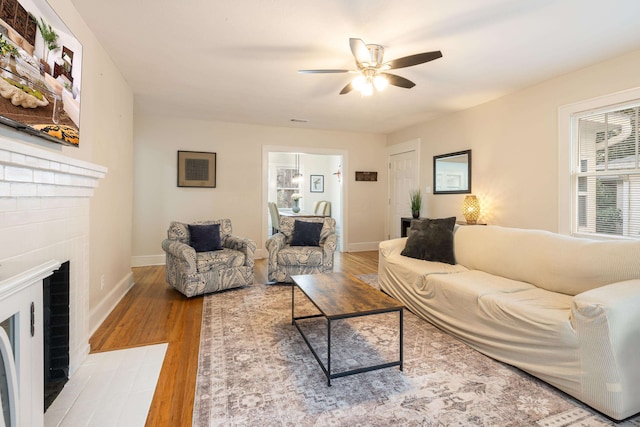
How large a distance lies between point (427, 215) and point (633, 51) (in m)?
3.10

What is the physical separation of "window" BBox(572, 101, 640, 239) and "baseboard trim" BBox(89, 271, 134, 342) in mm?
4764

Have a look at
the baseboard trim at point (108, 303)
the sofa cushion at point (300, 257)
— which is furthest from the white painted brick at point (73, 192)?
the sofa cushion at point (300, 257)

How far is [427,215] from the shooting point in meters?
5.30

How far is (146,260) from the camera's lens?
4.96m

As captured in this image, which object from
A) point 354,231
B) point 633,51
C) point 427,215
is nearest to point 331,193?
point 354,231

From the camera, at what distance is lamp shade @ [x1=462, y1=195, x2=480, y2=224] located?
4.26 metres

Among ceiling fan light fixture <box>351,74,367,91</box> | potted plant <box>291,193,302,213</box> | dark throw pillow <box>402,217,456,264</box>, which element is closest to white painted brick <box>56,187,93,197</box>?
ceiling fan light fixture <box>351,74,367,91</box>

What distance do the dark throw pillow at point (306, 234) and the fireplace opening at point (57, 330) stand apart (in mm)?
2579

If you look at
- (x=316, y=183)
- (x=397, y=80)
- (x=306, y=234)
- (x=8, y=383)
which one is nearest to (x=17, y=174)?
(x=8, y=383)

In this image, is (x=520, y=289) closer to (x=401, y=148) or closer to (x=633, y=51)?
(x=633, y=51)

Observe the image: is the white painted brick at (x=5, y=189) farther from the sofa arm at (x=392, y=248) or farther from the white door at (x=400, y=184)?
the white door at (x=400, y=184)

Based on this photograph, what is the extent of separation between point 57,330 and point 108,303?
3.84ft

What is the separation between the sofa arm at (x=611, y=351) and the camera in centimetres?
150

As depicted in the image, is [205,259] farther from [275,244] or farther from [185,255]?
[275,244]
